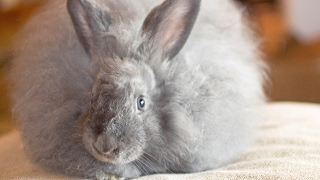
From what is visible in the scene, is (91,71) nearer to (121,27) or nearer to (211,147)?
(121,27)

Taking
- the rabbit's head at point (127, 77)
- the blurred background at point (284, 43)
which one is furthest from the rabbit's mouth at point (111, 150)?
the blurred background at point (284, 43)

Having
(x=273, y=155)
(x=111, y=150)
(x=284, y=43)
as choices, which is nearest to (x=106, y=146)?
(x=111, y=150)

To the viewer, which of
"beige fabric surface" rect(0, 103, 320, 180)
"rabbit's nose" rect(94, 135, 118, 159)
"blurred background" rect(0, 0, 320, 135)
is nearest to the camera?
"rabbit's nose" rect(94, 135, 118, 159)

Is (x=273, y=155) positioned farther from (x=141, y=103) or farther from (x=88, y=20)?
(x=88, y=20)

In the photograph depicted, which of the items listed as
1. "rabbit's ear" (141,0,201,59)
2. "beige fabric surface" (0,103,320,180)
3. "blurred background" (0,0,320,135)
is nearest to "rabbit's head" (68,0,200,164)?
"rabbit's ear" (141,0,201,59)

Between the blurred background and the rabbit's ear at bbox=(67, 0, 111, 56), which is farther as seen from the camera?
the blurred background

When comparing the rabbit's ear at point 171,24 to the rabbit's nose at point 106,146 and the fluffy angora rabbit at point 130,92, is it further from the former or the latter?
the rabbit's nose at point 106,146

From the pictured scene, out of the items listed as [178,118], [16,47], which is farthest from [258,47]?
[16,47]

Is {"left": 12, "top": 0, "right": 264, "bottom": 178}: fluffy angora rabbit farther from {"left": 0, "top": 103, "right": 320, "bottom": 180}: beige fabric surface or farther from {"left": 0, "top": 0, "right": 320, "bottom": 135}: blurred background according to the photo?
{"left": 0, "top": 0, "right": 320, "bottom": 135}: blurred background

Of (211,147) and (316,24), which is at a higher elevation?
(211,147)
